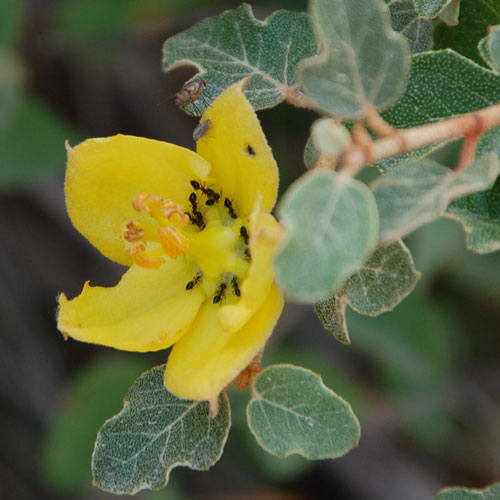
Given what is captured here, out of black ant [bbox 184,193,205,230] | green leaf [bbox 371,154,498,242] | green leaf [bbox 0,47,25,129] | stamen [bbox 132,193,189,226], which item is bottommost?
green leaf [bbox 0,47,25,129]

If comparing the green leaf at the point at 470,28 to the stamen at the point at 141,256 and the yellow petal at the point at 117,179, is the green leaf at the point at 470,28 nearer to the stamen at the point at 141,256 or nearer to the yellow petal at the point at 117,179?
the yellow petal at the point at 117,179

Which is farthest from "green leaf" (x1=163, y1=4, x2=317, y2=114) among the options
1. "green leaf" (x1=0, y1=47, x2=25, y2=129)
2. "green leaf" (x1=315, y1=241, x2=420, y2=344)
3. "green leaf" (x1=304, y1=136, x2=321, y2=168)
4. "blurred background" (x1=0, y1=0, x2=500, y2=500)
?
"green leaf" (x1=0, y1=47, x2=25, y2=129)

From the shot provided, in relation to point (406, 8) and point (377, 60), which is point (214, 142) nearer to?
point (377, 60)

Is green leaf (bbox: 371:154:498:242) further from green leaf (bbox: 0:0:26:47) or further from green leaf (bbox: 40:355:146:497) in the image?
green leaf (bbox: 0:0:26:47)

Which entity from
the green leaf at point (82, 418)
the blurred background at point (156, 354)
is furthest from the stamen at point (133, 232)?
the green leaf at point (82, 418)

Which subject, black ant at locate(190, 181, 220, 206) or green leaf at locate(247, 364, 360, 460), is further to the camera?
black ant at locate(190, 181, 220, 206)

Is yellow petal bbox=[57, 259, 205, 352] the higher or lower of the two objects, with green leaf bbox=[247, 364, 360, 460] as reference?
higher

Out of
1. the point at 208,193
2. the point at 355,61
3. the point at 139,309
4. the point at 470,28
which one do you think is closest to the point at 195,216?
the point at 208,193
